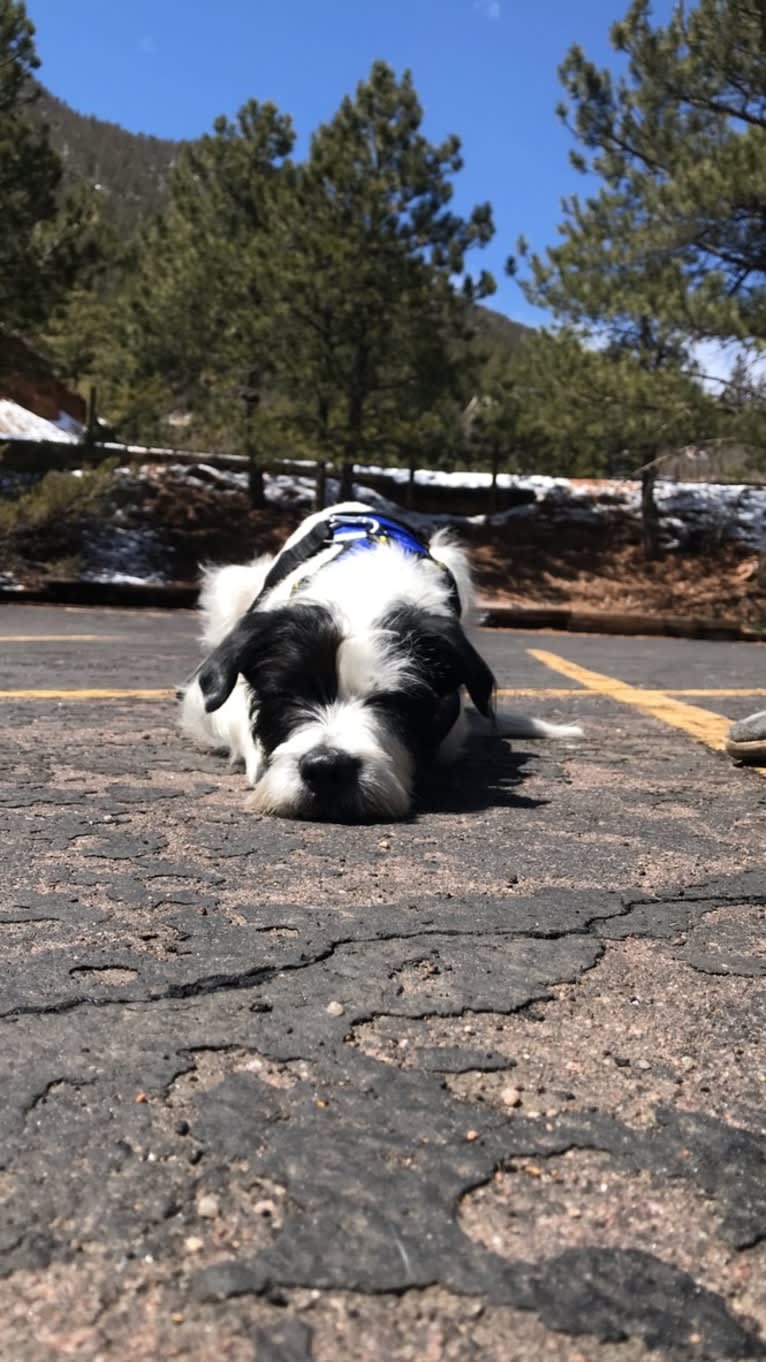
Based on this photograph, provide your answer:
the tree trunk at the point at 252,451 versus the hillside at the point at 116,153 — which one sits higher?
the hillside at the point at 116,153

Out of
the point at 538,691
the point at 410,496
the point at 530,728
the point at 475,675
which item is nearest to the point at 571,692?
the point at 538,691

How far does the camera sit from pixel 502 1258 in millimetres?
1443

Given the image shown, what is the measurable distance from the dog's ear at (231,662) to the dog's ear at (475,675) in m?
0.69

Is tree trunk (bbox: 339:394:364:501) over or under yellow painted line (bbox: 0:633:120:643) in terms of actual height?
over

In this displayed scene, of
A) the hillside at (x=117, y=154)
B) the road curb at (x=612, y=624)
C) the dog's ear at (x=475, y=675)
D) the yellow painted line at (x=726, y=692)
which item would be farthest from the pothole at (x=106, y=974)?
the hillside at (x=117, y=154)

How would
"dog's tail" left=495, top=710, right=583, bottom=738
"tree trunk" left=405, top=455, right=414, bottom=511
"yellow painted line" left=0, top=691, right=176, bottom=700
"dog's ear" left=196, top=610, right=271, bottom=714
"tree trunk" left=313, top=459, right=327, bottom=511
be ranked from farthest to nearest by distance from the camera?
"tree trunk" left=405, top=455, right=414, bottom=511 → "tree trunk" left=313, top=459, right=327, bottom=511 → "yellow painted line" left=0, top=691, right=176, bottom=700 → "dog's tail" left=495, top=710, right=583, bottom=738 → "dog's ear" left=196, top=610, right=271, bottom=714

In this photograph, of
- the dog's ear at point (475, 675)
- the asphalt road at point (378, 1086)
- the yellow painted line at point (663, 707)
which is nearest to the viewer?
the asphalt road at point (378, 1086)

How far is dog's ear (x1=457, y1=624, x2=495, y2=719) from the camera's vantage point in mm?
4023

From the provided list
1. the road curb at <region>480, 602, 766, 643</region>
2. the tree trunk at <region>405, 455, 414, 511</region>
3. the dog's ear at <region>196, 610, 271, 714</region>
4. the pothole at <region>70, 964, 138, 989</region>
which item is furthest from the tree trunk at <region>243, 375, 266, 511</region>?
the pothole at <region>70, 964, 138, 989</region>

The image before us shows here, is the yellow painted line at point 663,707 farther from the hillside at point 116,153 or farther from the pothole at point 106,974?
the hillside at point 116,153

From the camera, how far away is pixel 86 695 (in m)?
6.33

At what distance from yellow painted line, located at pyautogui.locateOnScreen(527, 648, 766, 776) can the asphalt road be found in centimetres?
192

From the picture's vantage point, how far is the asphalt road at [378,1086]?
53.2 inches

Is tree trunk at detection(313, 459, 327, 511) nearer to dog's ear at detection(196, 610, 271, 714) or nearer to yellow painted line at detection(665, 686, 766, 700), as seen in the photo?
yellow painted line at detection(665, 686, 766, 700)
